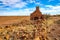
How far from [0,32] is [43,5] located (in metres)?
1.05

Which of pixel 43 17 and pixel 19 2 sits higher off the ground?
pixel 19 2

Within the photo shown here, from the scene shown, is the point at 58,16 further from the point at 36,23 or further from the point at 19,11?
the point at 19,11

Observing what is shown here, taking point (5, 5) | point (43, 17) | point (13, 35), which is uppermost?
point (5, 5)

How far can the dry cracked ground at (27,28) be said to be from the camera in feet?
15.3

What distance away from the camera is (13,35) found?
15.3 ft

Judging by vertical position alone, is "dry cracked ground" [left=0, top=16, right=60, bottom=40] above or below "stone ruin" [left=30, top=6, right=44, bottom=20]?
below

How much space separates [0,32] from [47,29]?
0.98 meters

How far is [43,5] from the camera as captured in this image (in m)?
4.73

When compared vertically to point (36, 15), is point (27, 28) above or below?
below

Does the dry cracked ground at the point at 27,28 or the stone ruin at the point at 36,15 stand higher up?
the stone ruin at the point at 36,15

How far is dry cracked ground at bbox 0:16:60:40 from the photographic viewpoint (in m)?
4.65

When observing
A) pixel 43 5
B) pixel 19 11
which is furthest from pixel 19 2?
pixel 43 5

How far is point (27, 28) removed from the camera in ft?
15.4

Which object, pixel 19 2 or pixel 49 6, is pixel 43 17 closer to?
pixel 49 6
